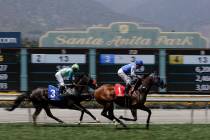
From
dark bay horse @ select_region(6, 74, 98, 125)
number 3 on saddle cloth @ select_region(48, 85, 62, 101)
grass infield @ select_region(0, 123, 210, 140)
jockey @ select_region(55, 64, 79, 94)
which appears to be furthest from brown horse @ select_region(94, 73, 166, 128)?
number 3 on saddle cloth @ select_region(48, 85, 62, 101)

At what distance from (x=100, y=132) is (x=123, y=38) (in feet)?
74.6

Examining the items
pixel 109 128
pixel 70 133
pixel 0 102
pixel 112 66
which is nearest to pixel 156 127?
pixel 109 128

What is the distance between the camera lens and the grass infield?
15953 millimetres

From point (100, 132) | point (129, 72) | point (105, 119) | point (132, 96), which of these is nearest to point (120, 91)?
point (132, 96)

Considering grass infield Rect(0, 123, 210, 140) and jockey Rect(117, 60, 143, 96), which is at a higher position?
jockey Rect(117, 60, 143, 96)

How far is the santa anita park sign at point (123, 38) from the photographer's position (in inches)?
1548

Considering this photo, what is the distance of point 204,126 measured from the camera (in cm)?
1939

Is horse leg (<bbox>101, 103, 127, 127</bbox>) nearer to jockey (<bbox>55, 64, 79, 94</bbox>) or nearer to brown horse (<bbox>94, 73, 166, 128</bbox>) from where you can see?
brown horse (<bbox>94, 73, 166, 128</bbox>)

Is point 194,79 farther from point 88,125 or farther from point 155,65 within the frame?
point 88,125

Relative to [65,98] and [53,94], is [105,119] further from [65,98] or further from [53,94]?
[53,94]

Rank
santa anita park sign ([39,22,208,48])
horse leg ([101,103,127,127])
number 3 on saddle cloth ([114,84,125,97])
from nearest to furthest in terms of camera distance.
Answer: horse leg ([101,103,127,127])
number 3 on saddle cloth ([114,84,125,97])
santa anita park sign ([39,22,208,48])

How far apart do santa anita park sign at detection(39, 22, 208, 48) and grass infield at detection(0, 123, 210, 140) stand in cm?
1999

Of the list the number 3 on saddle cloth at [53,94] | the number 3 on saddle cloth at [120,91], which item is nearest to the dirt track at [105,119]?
the number 3 on saddle cloth at [53,94]

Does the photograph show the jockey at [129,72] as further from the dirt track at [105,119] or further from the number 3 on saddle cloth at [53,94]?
the dirt track at [105,119]
